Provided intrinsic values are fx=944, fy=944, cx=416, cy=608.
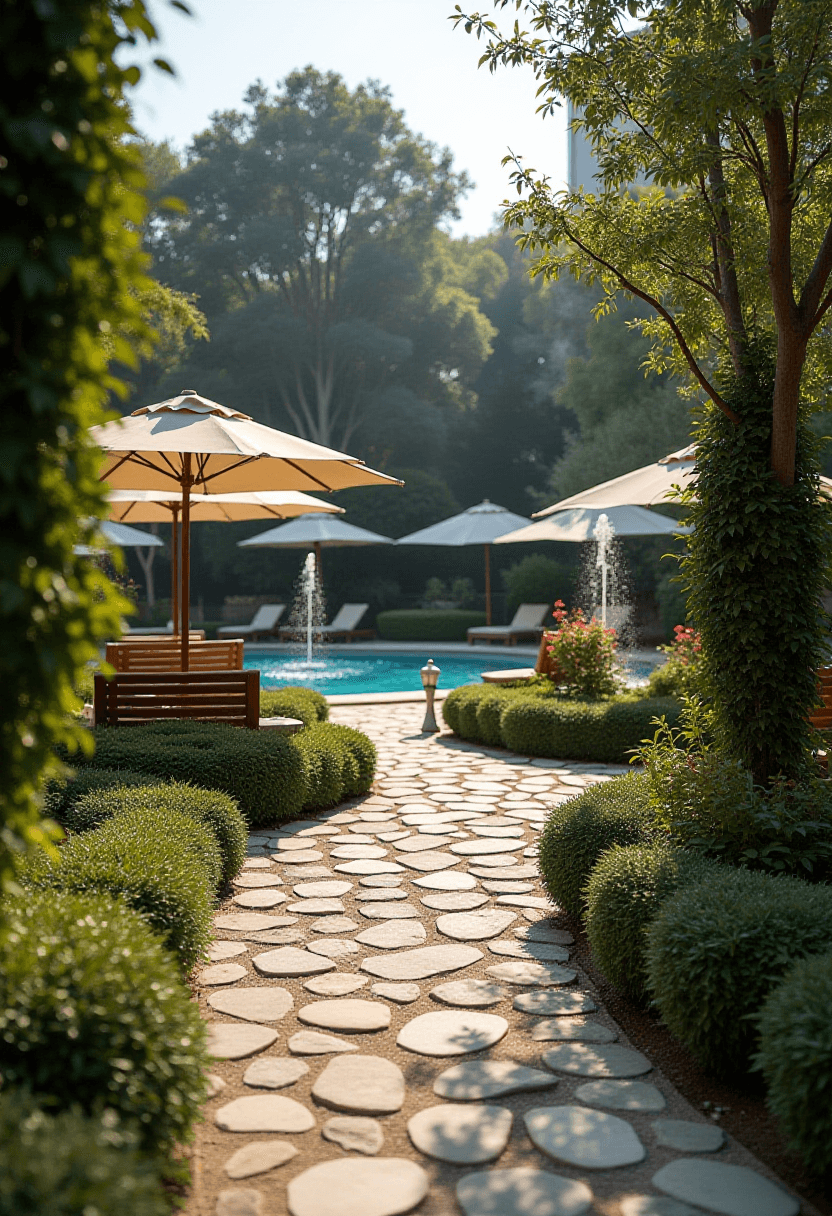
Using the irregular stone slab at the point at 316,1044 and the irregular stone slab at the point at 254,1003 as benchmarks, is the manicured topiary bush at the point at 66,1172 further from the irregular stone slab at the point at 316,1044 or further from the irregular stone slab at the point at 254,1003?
the irregular stone slab at the point at 254,1003

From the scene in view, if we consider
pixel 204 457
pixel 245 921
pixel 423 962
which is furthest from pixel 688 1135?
pixel 204 457

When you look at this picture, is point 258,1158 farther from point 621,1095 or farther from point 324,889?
point 324,889

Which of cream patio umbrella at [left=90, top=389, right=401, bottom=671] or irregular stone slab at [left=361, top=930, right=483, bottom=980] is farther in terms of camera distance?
cream patio umbrella at [left=90, top=389, right=401, bottom=671]

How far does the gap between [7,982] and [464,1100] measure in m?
1.31

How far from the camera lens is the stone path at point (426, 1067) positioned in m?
2.24

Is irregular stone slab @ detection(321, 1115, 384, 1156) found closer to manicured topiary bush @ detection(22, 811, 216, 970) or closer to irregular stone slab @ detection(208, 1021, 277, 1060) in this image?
irregular stone slab @ detection(208, 1021, 277, 1060)

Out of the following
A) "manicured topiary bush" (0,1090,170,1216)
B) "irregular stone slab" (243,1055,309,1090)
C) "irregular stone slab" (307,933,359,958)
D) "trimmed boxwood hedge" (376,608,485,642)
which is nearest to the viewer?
"manicured topiary bush" (0,1090,170,1216)

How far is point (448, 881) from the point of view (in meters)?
4.71

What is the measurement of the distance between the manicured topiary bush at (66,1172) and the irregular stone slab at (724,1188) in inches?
49.5

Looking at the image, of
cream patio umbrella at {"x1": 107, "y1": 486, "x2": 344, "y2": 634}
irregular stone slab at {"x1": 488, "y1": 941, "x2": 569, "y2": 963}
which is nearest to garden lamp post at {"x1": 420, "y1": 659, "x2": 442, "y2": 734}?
cream patio umbrella at {"x1": 107, "y1": 486, "x2": 344, "y2": 634}

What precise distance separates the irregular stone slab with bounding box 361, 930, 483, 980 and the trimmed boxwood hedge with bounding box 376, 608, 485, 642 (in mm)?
16888

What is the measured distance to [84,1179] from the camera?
1.54m

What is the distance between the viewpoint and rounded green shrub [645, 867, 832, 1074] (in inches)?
105

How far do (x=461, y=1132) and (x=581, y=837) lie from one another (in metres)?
1.79
